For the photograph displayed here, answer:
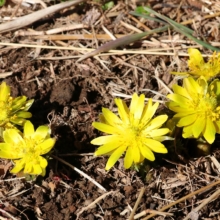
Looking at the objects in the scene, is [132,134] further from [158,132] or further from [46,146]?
[46,146]

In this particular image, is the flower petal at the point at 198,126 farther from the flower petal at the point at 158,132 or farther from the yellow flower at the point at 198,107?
the flower petal at the point at 158,132

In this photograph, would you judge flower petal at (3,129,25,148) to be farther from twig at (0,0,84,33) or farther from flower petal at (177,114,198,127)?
twig at (0,0,84,33)

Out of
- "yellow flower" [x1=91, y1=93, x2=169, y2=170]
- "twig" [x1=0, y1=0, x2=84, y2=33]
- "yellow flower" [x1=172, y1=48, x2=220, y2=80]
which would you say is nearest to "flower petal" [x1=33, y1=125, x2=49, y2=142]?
"yellow flower" [x1=91, y1=93, x2=169, y2=170]

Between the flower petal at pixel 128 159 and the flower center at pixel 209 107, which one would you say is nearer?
the flower petal at pixel 128 159

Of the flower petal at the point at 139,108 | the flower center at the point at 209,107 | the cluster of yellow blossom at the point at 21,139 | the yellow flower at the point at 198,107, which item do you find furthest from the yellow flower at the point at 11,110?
the flower center at the point at 209,107

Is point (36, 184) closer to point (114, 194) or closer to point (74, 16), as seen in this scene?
point (114, 194)

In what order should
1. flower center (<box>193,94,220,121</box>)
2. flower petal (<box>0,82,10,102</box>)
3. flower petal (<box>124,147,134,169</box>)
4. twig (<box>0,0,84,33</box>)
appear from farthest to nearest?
1. twig (<box>0,0,84,33</box>)
2. flower petal (<box>0,82,10,102</box>)
3. flower center (<box>193,94,220,121</box>)
4. flower petal (<box>124,147,134,169</box>)

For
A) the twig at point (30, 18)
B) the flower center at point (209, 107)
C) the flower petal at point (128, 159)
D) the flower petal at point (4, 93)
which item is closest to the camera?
the flower petal at point (128, 159)

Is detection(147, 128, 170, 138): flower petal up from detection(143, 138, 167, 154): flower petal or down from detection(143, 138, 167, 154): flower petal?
up
